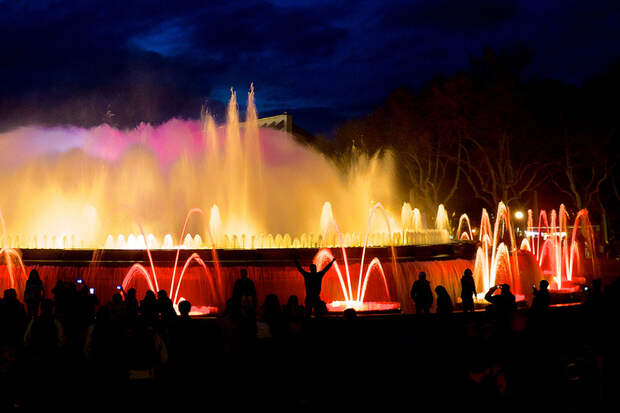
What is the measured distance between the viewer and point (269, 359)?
22.5ft

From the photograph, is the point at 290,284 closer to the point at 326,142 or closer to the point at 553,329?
the point at 553,329

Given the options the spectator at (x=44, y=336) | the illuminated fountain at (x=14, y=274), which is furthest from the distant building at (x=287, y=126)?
the spectator at (x=44, y=336)

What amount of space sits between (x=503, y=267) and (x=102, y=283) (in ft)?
34.6

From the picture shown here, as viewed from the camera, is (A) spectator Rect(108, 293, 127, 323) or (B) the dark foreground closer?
(B) the dark foreground

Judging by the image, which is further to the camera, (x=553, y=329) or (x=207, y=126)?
(x=207, y=126)

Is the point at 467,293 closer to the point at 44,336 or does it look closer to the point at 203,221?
the point at 44,336

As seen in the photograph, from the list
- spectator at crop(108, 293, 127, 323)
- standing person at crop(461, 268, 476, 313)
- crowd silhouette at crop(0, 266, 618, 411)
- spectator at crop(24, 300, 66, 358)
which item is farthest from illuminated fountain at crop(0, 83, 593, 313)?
spectator at crop(24, 300, 66, 358)

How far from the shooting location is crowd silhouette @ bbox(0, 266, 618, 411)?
647 cm

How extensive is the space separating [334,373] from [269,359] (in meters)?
0.84

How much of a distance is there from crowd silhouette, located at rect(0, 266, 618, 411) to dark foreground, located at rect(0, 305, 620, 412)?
12mm

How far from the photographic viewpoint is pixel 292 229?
21500 millimetres

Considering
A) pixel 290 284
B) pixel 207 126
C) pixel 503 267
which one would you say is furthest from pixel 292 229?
pixel 290 284

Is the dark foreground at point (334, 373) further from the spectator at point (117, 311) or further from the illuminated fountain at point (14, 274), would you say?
the illuminated fountain at point (14, 274)

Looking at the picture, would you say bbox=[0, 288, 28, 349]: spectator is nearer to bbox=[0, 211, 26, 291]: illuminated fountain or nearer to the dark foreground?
the dark foreground
